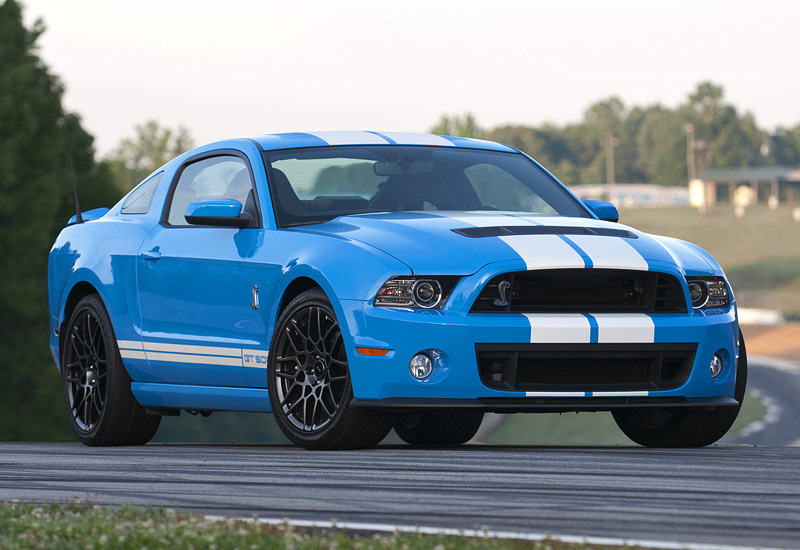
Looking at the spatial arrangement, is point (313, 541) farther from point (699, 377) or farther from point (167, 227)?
point (167, 227)

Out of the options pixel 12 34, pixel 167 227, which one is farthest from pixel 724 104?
pixel 167 227

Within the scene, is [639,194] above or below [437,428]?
below

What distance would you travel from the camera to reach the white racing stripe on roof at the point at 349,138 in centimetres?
877

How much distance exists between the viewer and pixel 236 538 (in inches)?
167

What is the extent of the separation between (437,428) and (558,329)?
3090 millimetres

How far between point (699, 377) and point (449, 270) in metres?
1.43

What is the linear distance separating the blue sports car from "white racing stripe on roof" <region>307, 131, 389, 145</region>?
0.08ft

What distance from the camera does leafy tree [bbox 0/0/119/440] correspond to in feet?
129

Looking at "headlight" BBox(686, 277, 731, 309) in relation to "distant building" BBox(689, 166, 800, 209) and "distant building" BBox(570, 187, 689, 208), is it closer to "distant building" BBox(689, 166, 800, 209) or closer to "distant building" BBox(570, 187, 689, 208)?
"distant building" BBox(570, 187, 689, 208)

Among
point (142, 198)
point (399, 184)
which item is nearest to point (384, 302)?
point (399, 184)

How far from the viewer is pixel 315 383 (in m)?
7.36

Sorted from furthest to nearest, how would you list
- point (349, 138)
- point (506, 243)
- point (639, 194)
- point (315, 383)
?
point (639, 194) → point (349, 138) → point (315, 383) → point (506, 243)

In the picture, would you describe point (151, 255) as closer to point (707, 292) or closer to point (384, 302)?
point (384, 302)

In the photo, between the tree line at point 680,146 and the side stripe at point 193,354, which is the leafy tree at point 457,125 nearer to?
the tree line at point 680,146
